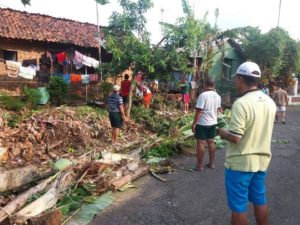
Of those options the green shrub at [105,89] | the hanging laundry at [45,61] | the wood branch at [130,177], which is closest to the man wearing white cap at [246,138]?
the wood branch at [130,177]

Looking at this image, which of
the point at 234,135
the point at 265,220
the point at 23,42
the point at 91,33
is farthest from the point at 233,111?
the point at 91,33

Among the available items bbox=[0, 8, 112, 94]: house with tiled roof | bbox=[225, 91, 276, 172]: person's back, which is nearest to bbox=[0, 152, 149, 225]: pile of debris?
bbox=[225, 91, 276, 172]: person's back

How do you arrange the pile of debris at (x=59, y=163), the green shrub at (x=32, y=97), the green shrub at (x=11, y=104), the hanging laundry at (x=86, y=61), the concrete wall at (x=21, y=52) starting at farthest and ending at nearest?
the concrete wall at (x=21, y=52) < the hanging laundry at (x=86, y=61) < the green shrub at (x=32, y=97) < the green shrub at (x=11, y=104) < the pile of debris at (x=59, y=163)

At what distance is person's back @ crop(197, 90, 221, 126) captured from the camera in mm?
7473

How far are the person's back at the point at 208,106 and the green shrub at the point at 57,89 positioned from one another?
979 cm

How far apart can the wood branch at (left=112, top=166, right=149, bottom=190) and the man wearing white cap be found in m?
2.73

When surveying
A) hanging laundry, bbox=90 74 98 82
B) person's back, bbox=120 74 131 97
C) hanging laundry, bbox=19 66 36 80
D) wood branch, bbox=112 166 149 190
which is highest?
hanging laundry, bbox=19 66 36 80

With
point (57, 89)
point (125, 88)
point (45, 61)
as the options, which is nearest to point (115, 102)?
point (125, 88)

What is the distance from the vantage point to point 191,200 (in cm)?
595

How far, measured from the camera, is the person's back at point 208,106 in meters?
7.47

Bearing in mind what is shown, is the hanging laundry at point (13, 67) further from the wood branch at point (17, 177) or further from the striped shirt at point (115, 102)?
the wood branch at point (17, 177)

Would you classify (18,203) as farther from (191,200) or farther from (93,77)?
(93,77)

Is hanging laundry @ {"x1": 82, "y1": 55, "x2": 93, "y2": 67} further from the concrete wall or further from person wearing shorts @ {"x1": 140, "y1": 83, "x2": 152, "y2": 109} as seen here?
person wearing shorts @ {"x1": 140, "y1": 83, "x2": 152, "y2": 109}

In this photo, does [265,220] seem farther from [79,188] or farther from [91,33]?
[91,33]
